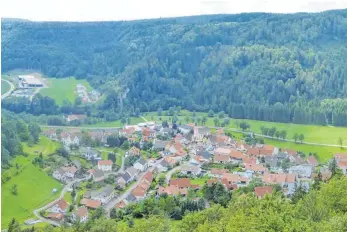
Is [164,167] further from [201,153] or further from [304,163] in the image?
[304,163]

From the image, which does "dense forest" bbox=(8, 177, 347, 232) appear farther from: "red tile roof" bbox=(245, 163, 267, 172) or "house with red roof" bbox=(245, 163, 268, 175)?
"red tile roof" bbox=(245, 163, 267, 172)

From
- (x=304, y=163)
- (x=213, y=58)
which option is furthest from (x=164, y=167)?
(x=213, y=58)

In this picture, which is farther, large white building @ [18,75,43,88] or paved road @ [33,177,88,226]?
large white building @ [18,75,43,88]

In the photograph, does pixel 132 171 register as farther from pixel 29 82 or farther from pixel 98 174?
pixel 29 82

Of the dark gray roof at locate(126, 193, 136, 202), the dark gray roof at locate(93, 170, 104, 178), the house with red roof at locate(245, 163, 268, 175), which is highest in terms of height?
the dark gray roof at locate(126, 193, 136, 202)

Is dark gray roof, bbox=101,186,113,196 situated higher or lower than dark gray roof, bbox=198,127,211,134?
higher

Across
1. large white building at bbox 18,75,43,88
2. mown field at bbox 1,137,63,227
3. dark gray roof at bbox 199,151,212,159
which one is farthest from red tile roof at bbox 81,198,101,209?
large white building at bbox 18,75,43,88
